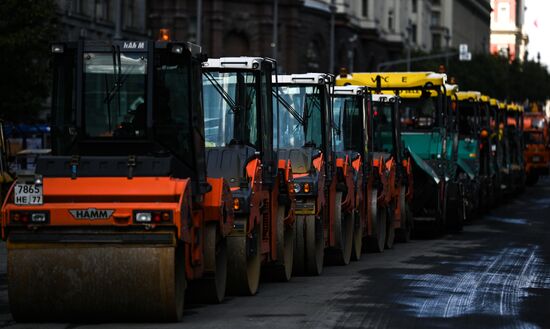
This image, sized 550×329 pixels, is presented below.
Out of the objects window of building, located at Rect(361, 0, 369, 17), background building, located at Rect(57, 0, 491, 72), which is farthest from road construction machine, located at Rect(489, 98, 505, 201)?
window of building, located at Rect(361, 0, 369, 17)

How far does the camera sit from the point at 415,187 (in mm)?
31188

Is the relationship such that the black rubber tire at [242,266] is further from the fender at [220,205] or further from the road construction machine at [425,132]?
the road construction machine at [425,132]

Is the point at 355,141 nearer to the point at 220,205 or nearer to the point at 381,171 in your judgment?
the point at 381,171

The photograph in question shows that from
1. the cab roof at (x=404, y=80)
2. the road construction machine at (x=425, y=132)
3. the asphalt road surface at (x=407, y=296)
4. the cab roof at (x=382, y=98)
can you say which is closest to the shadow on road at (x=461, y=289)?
the asphalt road surface at (x=407, y=296)

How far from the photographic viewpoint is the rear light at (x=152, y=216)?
1437cm

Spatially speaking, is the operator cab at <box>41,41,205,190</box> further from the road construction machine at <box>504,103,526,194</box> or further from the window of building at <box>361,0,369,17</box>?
the window of building at <box>361,0,369,17</box>

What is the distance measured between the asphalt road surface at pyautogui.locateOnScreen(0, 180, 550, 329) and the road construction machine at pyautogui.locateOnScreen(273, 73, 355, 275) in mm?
399

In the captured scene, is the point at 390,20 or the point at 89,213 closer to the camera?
the point at 89,213

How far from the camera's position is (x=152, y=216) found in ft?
47.2

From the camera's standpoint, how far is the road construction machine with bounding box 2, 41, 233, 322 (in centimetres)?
1436

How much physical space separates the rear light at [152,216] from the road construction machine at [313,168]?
5804 millimetres

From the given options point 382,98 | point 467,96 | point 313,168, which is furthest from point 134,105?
point 467,96

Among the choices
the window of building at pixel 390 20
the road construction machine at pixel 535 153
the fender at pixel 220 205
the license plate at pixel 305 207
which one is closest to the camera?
the fender at pixel 220 205

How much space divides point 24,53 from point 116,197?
31084 millimetres
